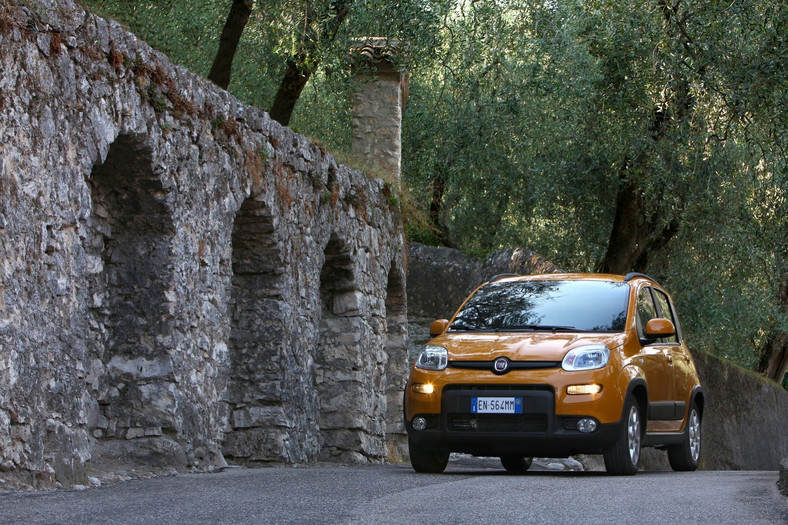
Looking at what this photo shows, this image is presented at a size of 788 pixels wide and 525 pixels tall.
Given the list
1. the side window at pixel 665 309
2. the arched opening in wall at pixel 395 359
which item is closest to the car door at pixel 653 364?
the side window at pixel 665 309

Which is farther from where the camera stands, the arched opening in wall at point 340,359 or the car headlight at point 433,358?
the arched opening in wall at point 340,359

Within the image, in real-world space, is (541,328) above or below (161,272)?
below

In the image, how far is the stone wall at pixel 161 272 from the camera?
7492mm

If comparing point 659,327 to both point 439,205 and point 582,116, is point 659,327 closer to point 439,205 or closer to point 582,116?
point 582,116

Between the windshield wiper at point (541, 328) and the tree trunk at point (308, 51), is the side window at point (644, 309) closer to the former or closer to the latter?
the windshield wiper at point (541, 328)

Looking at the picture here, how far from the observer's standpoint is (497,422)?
9.05 m

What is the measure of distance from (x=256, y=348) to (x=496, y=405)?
358 cm

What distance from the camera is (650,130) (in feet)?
59.0

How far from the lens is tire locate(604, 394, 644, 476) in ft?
29.8

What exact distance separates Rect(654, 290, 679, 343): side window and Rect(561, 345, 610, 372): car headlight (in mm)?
2081

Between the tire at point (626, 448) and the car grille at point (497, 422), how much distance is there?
A: 620 mm

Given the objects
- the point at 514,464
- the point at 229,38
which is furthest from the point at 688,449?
the point at 229,38

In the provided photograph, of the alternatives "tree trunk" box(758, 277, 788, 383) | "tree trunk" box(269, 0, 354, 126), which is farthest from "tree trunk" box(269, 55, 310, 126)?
"tree trunk" box(758, 277, 788, 383)

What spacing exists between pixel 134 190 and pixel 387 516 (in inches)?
178
